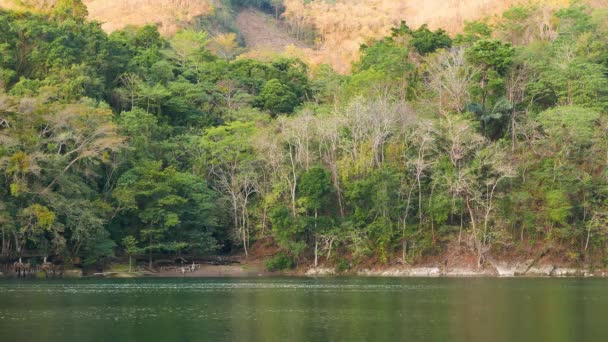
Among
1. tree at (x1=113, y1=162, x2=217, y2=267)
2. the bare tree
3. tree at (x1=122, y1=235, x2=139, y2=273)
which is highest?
the bare tree

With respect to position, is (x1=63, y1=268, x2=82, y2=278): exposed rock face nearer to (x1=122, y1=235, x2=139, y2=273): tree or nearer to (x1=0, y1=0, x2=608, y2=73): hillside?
(x1=122, y1=235, x2=139, y2=273): tree

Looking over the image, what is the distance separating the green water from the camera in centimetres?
2630

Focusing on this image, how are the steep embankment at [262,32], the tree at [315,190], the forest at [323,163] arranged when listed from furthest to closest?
the steep embankment at [262,32] < the tree at [315,190] < the forest at [323,163]

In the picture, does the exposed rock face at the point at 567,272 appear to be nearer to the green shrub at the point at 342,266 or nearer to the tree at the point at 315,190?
the green shrub at the point at 342,266

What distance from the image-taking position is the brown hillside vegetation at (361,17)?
94938mm

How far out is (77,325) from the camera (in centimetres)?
2808

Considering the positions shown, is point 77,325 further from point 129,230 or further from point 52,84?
point 52,84

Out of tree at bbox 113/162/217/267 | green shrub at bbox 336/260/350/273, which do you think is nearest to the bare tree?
green shrub at bbox 336/260/350/273

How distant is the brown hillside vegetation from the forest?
26817 millimetres

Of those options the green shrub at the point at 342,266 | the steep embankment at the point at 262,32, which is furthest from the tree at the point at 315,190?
the steep embankment at the point at 262,32

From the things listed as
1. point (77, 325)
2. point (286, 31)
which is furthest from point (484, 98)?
point (286, 31)

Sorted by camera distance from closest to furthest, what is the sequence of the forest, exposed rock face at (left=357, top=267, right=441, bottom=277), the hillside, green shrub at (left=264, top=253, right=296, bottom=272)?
the forest
exposed rock face at (left=357, top=267, right=441, bottom=277)
green shrub at (left=264, top=253, right=296, bottom=272)
the hillside

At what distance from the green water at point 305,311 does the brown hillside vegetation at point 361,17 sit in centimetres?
5267

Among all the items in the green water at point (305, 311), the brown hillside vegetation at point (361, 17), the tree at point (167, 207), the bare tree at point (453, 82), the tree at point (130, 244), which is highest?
the brown hillside vegetation at point (361, 17)
